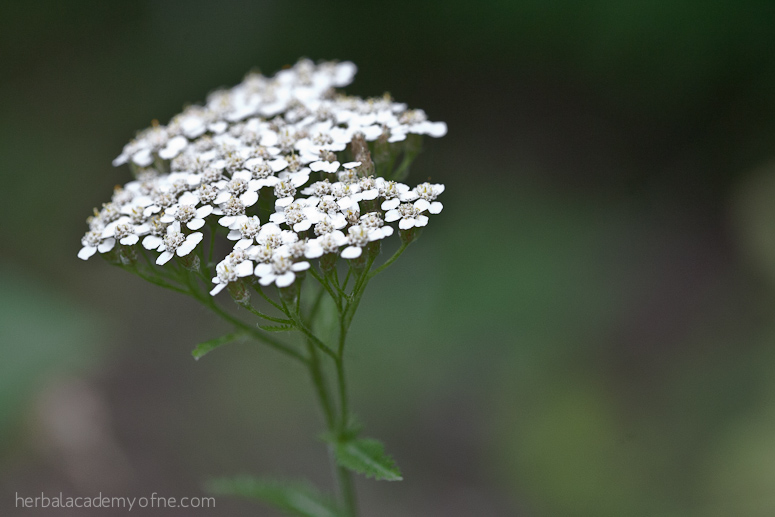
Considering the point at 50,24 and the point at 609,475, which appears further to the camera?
the point at 50,24

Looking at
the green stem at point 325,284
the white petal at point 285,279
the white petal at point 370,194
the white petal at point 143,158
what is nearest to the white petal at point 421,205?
the white petal at point 370,194

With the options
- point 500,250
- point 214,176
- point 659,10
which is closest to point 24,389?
point 214,176

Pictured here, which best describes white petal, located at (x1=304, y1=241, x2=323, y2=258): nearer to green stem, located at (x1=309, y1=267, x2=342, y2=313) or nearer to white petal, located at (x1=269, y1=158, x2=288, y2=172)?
green stem, located at (x1=309, y1=267, x2=342, y2=313)

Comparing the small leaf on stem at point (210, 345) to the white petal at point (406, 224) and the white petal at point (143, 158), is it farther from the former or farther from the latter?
the white petal at point (143, 158)

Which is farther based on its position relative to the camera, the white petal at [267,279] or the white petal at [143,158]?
the white petal at [143,158]

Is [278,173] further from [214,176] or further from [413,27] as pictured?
[413,27]

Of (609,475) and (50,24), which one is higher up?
(50,24)

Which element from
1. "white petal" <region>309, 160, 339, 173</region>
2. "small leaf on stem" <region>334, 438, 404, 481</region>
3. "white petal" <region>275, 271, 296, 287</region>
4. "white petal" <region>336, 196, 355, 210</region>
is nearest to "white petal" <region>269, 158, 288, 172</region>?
"white petal" <region>309, 160, 339, 173</region>
